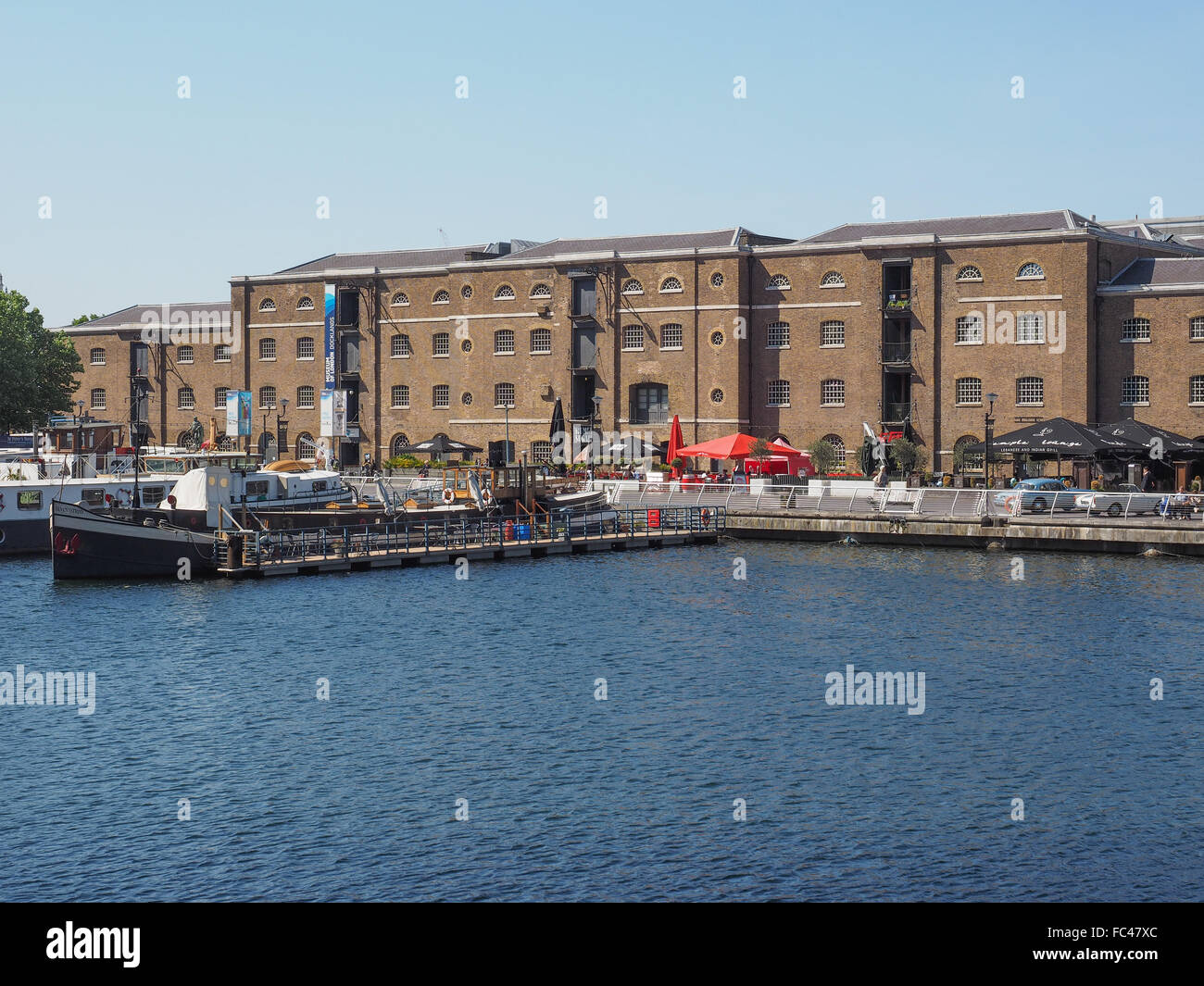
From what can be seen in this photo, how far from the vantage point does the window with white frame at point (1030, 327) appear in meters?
70.8

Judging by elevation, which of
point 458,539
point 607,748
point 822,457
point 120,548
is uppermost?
point 822,457

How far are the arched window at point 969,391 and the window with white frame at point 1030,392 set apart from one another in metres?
2.00

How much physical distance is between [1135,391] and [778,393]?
755 inches

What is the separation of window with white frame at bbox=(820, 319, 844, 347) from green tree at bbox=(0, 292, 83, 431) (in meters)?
43.8

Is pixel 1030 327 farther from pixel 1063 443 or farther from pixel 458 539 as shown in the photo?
pixel 458 539

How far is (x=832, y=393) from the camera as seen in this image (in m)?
77.2

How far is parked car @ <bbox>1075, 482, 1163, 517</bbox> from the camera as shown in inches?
2108

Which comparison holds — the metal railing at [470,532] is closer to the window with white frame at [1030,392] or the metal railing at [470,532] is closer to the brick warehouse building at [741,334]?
the brick warehouse building at [741,334]

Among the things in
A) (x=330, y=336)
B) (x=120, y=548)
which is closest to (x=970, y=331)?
(x=330, y=336)
